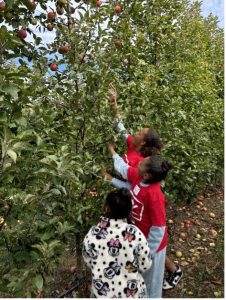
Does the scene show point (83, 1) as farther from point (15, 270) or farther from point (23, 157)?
point (15, 270)

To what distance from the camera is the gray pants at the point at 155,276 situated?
9.15 feet

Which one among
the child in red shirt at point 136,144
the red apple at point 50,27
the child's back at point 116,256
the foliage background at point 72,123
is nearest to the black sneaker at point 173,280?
the foliage background at point 72,123

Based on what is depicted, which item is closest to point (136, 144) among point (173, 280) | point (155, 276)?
point (155, 276)

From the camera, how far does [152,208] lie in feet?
8.93

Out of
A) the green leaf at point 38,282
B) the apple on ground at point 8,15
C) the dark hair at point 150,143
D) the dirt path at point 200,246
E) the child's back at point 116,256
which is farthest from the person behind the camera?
the dirt path at point 200,246

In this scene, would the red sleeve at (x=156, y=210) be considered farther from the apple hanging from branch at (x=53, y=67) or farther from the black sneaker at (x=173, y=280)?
the apple hanging from branch at (x=53, y=67)

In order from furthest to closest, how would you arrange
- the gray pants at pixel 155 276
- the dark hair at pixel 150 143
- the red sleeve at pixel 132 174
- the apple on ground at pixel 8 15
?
the dark hair at pixel 150 143, the red sleeve at pixel 132 174, the gray pants at pixel 155 276, the apple on ground at pixel 8 15

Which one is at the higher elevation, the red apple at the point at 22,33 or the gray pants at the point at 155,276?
the red apple at the point at 22,33

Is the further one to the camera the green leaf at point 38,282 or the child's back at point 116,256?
the child's back at point 116,256

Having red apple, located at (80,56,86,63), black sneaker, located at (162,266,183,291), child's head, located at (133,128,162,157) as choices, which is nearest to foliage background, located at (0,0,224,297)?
red apple, located at (80,56,86,63)

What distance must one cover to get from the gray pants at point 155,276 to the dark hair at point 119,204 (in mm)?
602

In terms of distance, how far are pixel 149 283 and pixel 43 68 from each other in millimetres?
1704

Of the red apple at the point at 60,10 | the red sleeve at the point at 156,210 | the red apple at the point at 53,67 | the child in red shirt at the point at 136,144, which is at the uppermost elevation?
the red apple at the point at 60,10

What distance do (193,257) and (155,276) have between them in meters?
1.51
